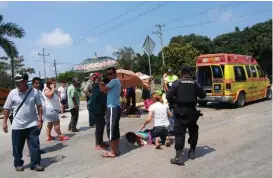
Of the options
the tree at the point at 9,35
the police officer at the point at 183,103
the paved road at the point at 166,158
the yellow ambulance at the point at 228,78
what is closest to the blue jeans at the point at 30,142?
the paved road at the point at 166,158

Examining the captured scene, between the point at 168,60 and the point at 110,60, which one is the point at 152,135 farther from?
the point at 168,60

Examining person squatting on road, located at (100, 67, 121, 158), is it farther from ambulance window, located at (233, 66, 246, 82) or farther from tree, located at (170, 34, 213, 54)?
tree, located at (170, 34, 213, 54)

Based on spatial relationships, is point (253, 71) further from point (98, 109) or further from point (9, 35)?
point (9, 35)

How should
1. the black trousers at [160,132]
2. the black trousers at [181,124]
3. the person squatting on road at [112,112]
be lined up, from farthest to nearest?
1. the black trousers at [160,132]
2. the person squatting on road at [112,112]
3. the black trousers at [181,124]

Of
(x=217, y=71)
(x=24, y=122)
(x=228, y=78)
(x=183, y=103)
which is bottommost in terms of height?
(x=24, y=122)

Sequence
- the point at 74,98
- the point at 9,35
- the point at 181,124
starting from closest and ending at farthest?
1. the point at 181,124
2. the point at 74,98
3. the point at 9,35

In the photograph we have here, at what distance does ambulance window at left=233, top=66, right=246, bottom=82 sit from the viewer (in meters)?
13.5

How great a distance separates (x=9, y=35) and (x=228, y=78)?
17.6 m

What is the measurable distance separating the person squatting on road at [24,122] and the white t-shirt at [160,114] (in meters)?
2.49

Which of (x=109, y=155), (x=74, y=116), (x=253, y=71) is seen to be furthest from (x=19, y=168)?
(x=253, y=71)

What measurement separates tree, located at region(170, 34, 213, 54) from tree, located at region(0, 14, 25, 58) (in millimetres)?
36002

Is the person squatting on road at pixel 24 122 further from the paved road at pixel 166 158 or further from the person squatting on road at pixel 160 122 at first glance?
the person squatting on road at pixel 160 122

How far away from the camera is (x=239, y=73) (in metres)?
13.8

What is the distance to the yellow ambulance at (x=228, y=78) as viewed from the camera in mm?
13180
